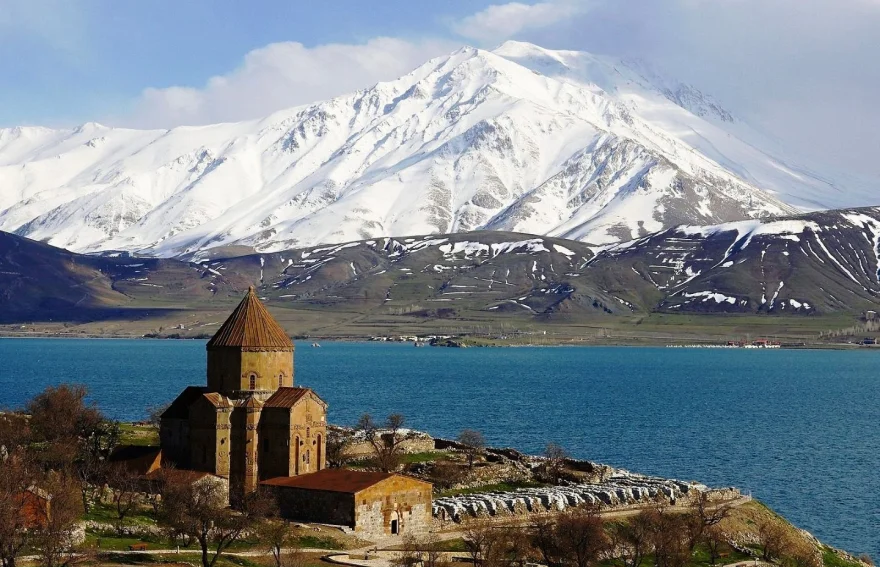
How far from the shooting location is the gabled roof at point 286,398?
71.9 m

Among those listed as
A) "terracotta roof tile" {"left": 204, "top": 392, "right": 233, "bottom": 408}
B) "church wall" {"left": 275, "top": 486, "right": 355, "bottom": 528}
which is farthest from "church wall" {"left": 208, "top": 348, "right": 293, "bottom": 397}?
"church wall" {"left": 275, "top": 486, "right": 355, "bottom": 528}

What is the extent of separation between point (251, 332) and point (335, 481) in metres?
10.7

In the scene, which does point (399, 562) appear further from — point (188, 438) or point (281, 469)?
point (188, 438)

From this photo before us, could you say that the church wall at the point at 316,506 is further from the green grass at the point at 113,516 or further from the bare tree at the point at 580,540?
the bare tree at the point at 580,540

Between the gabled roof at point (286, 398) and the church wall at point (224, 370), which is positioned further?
the church wall at point (224, 370)

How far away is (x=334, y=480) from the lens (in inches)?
2692

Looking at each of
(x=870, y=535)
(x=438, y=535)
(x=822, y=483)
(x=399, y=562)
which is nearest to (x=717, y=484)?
(x=822, y=483)

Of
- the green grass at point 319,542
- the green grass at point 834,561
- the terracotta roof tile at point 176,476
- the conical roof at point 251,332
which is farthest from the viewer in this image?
the conical roof at point 251,332

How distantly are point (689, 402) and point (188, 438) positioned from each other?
106 m

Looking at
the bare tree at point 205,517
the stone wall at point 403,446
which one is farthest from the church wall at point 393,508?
the stone wall at point 403,446

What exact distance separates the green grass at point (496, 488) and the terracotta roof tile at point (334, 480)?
8.61m

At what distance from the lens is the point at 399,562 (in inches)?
2184

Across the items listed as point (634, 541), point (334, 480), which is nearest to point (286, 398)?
point (334, 480)

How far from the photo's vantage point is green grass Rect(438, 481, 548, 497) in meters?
77.2
